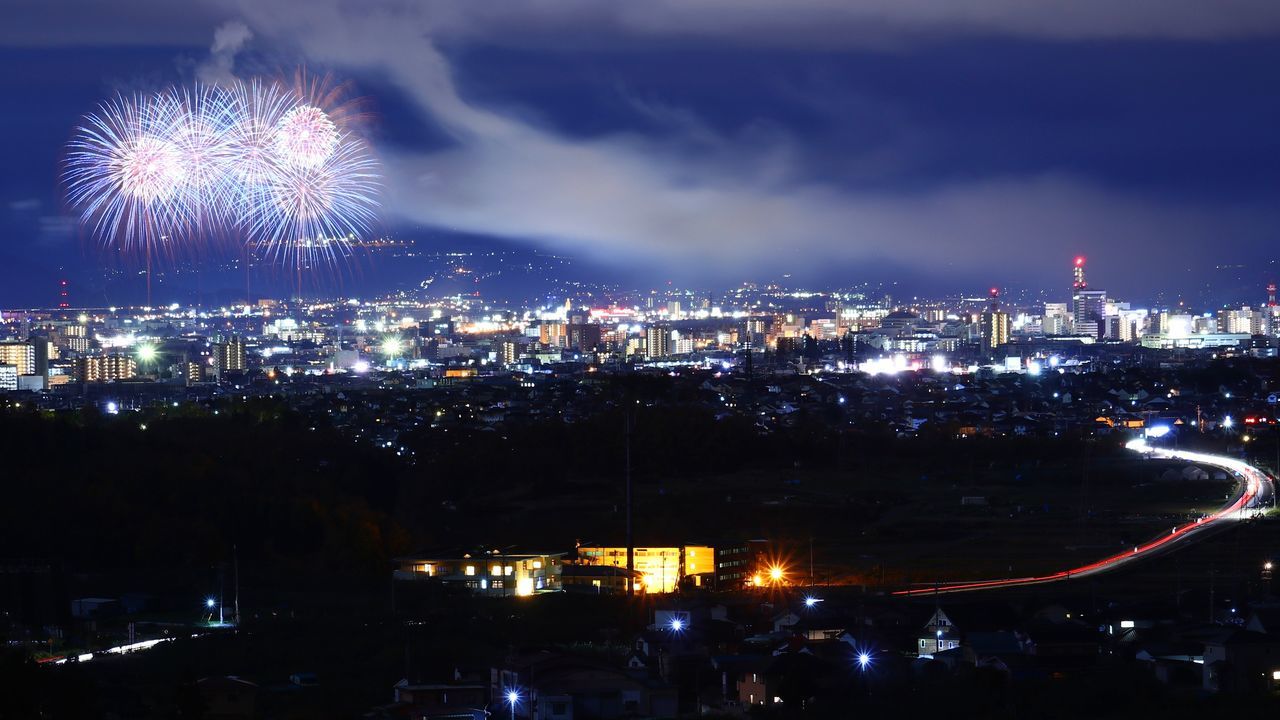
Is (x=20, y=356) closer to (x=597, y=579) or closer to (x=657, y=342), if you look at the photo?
(x=657, y=342)

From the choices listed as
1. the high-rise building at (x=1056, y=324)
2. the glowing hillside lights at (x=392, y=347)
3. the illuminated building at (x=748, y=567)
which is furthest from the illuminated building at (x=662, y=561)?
the high-rise building at (x=1056, y=324)

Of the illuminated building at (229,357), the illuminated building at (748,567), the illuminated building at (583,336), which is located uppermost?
the illuminated building at (583,336)

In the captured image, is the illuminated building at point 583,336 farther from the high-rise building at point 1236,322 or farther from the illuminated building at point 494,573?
the illuminated building at point 494,573

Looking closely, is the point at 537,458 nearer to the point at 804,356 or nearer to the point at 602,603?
the point at 602,603

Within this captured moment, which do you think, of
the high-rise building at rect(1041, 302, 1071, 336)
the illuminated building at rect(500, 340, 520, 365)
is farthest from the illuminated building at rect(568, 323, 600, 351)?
the high-rise building at rect(1041, 302, 1071, 336)

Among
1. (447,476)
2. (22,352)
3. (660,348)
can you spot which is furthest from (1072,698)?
(660,348)

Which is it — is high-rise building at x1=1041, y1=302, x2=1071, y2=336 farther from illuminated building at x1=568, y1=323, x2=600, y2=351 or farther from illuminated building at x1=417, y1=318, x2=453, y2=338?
illuminated building at x1=417, y1=318, x2=453, y2=338
